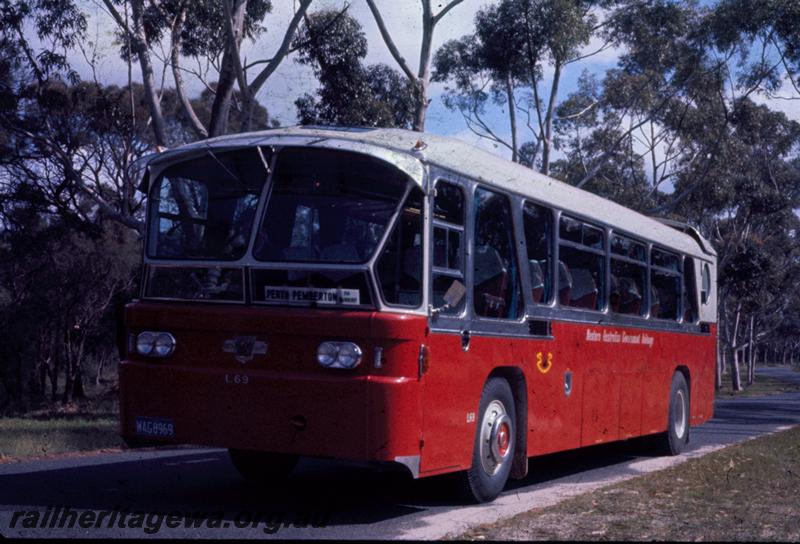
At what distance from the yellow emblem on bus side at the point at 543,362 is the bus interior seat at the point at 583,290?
831 mm

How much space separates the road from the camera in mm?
7004

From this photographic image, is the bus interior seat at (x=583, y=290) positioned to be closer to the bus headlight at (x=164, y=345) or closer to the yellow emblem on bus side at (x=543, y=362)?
the yellow emblem on bus side at (x=543, y=362)

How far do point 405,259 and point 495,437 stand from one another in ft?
6.66

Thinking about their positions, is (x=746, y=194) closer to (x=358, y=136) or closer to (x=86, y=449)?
(x=86, y=449)

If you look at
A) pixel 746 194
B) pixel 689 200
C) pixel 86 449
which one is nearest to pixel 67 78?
pixel 86 449

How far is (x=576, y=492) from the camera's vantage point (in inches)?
367

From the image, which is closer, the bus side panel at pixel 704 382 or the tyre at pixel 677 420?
the tyre at pixel 677 420

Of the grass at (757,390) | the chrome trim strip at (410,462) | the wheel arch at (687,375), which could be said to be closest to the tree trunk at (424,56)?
the wheel arch at (687,375)

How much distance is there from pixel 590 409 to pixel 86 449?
22.8ft

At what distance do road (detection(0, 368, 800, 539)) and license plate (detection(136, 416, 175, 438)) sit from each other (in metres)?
0.57

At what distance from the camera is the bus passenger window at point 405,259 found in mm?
7102

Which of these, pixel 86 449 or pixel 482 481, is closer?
pixel 482 481

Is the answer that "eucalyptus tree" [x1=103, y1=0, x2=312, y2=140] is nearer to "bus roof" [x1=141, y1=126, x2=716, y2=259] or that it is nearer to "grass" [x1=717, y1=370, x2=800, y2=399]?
"bus roof" [x1=141, y1=126, x2=716, y2=259]

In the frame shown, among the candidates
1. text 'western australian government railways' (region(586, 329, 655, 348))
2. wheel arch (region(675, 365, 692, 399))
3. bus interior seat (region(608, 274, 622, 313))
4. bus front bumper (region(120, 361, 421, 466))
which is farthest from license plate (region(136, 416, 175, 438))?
wheel arch (region(675, 365, 692, 399))
